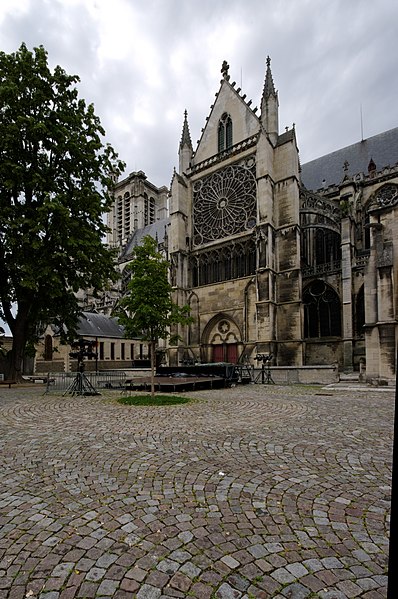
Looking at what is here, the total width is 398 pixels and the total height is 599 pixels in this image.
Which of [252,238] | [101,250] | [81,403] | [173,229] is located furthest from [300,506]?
[173,229]

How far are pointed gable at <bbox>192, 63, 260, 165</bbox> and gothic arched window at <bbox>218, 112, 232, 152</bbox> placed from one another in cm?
8

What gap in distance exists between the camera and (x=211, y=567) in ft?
7.34

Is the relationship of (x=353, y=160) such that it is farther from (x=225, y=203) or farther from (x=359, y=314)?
(x=359, y=314)

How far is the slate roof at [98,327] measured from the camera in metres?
30.8

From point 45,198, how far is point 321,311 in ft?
67.1

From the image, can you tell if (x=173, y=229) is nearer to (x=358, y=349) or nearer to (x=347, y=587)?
(x=358, y=349)

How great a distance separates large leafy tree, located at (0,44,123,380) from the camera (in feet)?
46.8

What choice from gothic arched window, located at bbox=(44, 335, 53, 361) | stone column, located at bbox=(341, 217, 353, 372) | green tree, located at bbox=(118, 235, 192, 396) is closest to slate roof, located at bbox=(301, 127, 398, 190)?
stone column, located at bbox=(341, 217, 353, 372)

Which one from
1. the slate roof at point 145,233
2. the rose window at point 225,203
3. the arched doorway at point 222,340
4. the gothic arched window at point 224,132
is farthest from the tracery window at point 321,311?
the slate roof at point 145,233

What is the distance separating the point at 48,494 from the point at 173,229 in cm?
2932

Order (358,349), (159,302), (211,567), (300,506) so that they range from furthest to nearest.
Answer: (358,349), (159,302), (300,506), (211,567)

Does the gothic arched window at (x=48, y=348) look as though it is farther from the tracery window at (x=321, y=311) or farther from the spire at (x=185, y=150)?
the tracery window at (x=321, y=311)

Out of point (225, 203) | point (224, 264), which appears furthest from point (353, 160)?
point (224, 264)

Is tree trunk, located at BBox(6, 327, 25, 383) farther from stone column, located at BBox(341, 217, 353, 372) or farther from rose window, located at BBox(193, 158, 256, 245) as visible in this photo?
stone column, located at BBox(341, 217, 353, 372)
